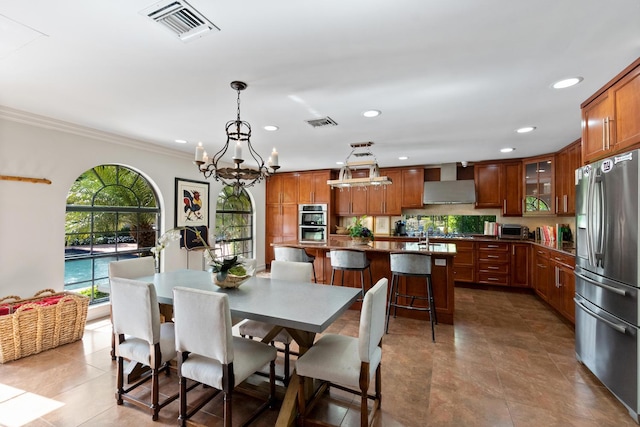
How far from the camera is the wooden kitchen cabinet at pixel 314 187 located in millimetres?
6762

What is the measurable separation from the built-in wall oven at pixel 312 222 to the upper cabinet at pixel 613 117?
15.4 feet

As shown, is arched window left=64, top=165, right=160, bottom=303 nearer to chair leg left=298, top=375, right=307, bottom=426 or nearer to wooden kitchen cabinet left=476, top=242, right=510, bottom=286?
chair leg left=298, top=375, right=307, bottom=426

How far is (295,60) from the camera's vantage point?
205 cm

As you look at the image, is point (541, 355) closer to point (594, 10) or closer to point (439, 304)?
point (439, 304)

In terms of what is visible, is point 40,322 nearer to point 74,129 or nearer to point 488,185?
point 74,129

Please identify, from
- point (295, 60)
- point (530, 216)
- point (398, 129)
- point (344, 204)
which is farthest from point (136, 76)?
point (530, 216)

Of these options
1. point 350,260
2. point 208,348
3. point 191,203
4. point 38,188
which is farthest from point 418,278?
point 38,188

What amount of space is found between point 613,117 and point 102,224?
552 centimetres

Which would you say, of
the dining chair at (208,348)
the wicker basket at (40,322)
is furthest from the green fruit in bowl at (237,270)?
the wicker basket at (40,322)

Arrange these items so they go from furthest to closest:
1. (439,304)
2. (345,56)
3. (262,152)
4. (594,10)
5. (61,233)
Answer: (262,152), (439,304), (61,233), (345,56), (594,10)

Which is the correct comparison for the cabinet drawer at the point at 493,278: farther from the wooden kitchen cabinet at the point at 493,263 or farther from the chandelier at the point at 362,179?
the chandelier at the point at 362,179

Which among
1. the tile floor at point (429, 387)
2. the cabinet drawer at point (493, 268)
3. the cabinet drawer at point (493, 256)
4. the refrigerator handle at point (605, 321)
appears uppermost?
the cabinet drawer at point (493, 256)

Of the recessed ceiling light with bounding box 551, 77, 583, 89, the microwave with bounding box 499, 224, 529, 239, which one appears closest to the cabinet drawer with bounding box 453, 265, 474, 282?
the microwave with bounding box 499, 224, 529, 239

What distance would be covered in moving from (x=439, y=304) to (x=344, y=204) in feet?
11.3
